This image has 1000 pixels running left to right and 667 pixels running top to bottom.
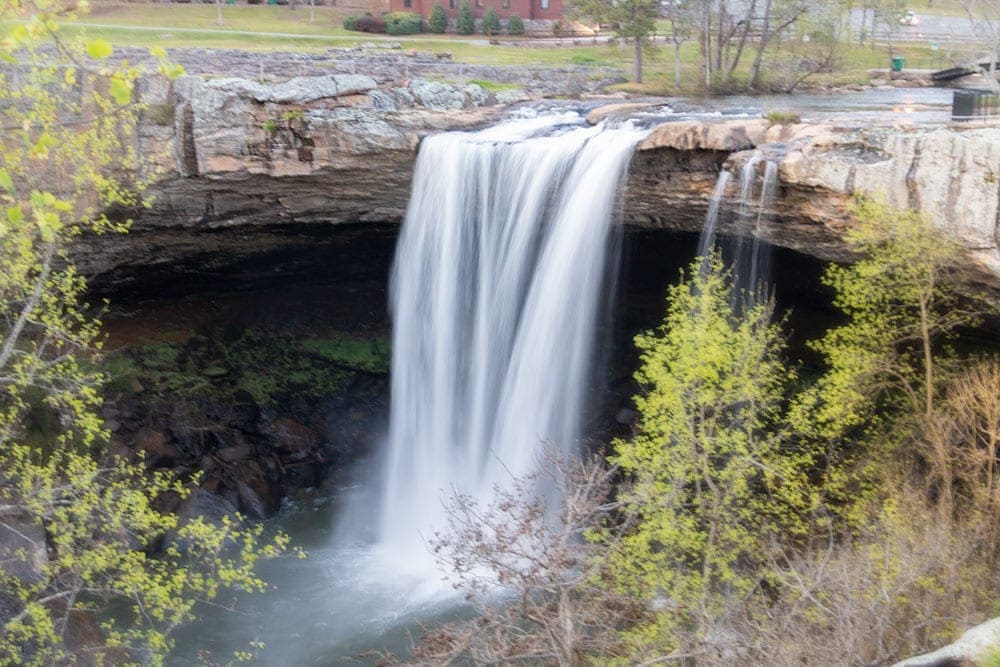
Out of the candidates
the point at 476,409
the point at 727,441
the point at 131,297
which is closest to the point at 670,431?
the point at 727,441

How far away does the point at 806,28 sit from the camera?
34.6 metres

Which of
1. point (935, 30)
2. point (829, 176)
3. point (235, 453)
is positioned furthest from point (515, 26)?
point (829, 176)

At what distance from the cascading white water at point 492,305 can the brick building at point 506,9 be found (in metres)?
26.9

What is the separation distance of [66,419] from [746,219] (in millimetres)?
13057

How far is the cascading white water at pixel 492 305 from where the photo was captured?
18.5 meters

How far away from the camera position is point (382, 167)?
20.1 metres

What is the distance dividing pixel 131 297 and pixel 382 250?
20.3 ft

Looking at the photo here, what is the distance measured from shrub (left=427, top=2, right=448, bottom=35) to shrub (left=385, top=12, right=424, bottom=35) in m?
0.46

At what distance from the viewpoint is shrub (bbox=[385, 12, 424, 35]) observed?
39156mm

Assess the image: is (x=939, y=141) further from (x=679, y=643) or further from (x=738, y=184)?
(x=679, y=643)

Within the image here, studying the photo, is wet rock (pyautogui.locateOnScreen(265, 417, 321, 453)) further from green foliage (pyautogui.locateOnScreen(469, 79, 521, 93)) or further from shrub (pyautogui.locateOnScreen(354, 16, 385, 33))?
shrub (pyautogui.locateOnScreen(354, 16, 385, 33))

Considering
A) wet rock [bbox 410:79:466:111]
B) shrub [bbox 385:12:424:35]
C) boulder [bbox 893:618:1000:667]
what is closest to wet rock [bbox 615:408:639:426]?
wet rock [bbox 410:79:466:111]

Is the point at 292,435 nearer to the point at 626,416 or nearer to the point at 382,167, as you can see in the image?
the point at 382,167

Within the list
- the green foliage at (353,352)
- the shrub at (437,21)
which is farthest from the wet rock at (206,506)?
the shrub at (437,21)
